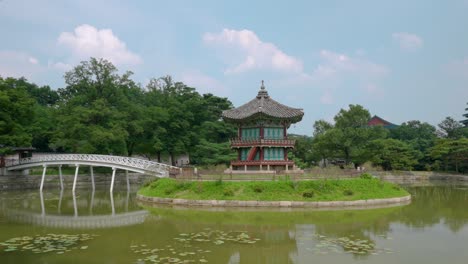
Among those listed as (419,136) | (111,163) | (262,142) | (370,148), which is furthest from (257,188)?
(419,136)

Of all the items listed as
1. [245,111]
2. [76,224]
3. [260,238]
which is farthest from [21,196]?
[260,238]

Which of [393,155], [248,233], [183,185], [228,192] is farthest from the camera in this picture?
[393,155]

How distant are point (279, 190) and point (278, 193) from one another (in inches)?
15.4

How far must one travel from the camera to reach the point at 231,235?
2025 cm

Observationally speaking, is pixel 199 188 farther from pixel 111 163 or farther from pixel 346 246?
pixel 346 246

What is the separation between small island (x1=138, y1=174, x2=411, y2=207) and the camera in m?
30.6

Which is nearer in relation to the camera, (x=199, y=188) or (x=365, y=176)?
(x=199, y=188)

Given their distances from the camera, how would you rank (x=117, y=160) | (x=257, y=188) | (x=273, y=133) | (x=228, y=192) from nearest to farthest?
(x=228, y=192)
(x=257, y=188)
(x=117, y=160)
(x=273, y=133)

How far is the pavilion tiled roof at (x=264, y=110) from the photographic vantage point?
42250 millimetres

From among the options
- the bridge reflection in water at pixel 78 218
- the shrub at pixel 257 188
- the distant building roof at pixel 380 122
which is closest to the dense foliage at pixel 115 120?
the bridge reflection in water at pixel 78 218

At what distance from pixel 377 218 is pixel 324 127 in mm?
43683

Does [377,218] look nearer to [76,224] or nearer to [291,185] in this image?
[291,185]

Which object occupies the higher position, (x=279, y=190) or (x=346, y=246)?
(x=279, y=190)

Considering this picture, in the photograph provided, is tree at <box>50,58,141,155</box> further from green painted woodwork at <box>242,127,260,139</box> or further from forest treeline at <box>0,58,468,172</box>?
green painted woodwork at <box>242,127,260,139</box>
